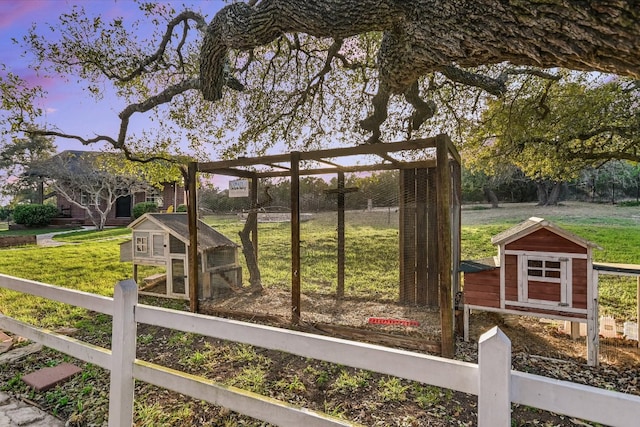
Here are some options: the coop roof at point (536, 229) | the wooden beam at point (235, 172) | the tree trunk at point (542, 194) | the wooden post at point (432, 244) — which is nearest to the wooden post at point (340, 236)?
the wooden post at point (432, 244)

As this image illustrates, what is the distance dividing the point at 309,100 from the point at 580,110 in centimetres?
454

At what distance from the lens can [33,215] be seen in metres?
17.4

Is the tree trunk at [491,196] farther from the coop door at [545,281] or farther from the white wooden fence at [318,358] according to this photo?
the white wooden fence at [318,358]

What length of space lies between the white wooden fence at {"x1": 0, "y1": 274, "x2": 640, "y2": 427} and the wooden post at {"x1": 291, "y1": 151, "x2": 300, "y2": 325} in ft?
7.06

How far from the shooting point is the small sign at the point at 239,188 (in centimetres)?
477

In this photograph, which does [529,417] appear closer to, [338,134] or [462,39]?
[462,39]

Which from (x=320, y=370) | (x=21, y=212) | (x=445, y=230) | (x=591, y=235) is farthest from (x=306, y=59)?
(x=21, y=212)

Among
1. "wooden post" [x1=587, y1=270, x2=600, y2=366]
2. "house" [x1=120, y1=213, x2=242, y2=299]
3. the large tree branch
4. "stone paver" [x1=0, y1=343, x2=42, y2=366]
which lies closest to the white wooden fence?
"stone paver" [x1=0, y1=343, x2=42, y2=366]

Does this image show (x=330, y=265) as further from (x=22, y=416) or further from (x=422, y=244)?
(x=22, y=416)

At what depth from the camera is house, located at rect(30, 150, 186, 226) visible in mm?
16422

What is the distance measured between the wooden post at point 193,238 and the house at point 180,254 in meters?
0.11

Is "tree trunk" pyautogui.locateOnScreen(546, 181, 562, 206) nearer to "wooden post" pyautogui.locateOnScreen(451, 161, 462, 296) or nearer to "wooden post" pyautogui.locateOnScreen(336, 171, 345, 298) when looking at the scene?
"wooden post" pyautogui.locateOnScreen(451, 161, 462, 296)

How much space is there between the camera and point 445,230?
124 inches

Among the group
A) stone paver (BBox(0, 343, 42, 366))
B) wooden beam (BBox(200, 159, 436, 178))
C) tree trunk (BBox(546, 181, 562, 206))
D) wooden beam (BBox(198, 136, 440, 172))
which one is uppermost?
wooden beam (BBox(198, 136, 440, 172))
